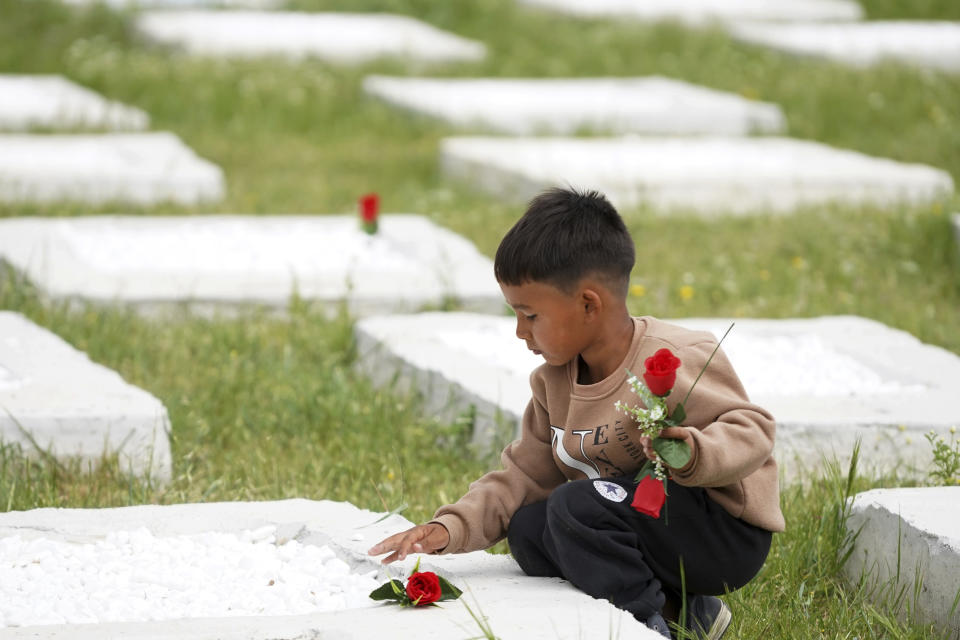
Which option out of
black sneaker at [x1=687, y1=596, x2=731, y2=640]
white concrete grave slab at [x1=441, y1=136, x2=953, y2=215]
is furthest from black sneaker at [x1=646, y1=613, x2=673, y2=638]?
white concrete grave slab at [x1=441, y1=136, x2=953, y2=215]

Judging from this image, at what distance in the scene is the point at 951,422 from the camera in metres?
3.81

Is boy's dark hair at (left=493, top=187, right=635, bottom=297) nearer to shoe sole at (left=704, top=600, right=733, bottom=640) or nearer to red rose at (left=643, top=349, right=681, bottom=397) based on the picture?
red rose at (left=643, top=349, right=681, bottom=397)

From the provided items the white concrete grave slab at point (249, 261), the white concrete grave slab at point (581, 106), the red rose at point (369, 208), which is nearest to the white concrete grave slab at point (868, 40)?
the white concrete grave slab at point (581, 106)

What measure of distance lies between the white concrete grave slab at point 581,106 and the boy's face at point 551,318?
232 inches

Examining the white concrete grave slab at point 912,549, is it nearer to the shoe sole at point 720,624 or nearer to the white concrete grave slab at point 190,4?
the shoe sole at point 720,624

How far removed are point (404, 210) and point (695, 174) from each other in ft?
4.63

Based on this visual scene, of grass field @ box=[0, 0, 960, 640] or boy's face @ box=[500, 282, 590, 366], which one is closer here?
boy's face @ box=[500, 282, 590, 366]

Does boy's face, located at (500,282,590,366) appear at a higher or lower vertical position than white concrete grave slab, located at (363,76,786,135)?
higher

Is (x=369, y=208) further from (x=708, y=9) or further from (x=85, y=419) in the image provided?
(x=708, y=9)

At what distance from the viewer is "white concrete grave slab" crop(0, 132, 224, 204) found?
265 inches

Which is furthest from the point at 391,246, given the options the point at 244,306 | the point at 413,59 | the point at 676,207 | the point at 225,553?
the point at 413,59

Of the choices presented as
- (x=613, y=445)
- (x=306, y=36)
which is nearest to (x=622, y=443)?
(x=613, y=445)

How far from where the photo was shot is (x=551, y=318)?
269 centimetres

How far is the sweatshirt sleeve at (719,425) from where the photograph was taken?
2477mm
